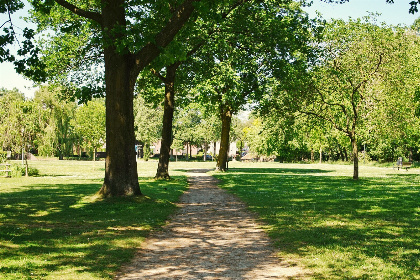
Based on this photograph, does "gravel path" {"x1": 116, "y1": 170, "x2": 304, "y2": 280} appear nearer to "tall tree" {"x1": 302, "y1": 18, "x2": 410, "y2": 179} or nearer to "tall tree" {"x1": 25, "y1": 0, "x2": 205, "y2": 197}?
"tall tree" {"x1": 25, "y1": 0, "x2": 205, "y2": 197}

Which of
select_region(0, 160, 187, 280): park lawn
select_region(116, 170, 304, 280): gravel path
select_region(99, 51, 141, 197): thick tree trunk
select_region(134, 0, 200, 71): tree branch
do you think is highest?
select_region(134, 0, 200, 71): tree branch

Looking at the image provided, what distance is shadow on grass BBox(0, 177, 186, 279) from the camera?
678 cm

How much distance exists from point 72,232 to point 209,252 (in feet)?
11.2

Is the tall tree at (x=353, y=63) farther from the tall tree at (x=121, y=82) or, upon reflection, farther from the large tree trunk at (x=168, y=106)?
the tall tree at (x=121, y=82)

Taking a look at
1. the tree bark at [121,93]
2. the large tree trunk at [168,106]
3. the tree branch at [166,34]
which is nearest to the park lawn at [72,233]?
the tree bark at [121,93]

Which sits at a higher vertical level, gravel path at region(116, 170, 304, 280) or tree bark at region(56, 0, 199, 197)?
tree bark at region(56, 0, 199, 197)

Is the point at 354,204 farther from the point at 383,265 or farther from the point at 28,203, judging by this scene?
the point at 28,203

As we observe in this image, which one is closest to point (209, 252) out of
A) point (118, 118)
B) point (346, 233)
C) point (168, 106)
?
point (346, 233)

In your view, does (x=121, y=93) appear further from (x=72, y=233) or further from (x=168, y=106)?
(x=168, y=106)

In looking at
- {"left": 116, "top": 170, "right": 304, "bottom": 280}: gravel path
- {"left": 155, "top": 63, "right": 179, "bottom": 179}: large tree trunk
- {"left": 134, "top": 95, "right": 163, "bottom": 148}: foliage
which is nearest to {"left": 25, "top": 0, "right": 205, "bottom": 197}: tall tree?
{"left": 116, "top": 170, "right": 304, "bottom": 280}: gravel path

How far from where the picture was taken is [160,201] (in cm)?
1493

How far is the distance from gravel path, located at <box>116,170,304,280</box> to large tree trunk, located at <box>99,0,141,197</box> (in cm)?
286

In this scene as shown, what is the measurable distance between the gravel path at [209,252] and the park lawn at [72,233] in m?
0.42

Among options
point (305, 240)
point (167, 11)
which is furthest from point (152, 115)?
point (305, 240)
